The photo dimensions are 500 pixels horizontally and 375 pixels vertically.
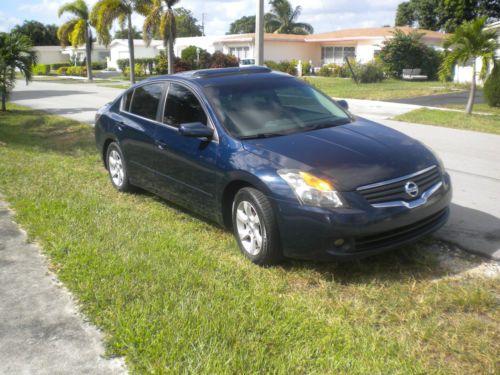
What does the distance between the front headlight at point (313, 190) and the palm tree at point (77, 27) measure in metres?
37.7

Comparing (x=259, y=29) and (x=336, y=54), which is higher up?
(x=336, y=54)

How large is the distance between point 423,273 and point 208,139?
219cm

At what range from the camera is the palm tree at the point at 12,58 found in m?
17.1

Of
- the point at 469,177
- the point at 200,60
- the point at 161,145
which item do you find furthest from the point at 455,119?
the point at 200,60

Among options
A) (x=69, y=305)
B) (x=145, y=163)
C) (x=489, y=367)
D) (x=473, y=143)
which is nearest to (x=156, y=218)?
(x=145, y=163)

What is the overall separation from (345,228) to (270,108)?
1757 millimetres

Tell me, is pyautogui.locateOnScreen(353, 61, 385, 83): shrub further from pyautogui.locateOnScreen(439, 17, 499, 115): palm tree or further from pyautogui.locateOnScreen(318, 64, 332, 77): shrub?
pyautogui.locateOnScreen(439, 17, 499, 115): palm tree

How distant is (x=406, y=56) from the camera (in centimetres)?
3281

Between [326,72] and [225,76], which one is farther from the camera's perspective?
[326,72]

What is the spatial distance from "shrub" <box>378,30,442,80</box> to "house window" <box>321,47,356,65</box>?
11.8 meters

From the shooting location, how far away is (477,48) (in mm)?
13617

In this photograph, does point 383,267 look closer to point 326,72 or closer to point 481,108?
point 481,108

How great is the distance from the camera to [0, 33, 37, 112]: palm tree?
17094 mm

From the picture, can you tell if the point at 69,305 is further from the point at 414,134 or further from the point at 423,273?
the point at 414,134
